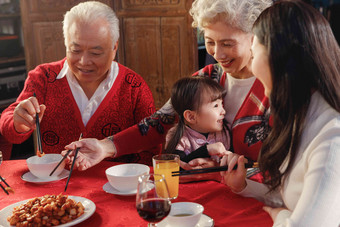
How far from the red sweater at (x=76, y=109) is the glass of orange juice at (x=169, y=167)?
73 centimetres

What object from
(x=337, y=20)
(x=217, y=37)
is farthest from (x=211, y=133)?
(x=337, y=20)

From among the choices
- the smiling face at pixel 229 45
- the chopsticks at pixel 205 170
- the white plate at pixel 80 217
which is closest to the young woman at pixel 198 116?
the smiling face at pixel 229 45

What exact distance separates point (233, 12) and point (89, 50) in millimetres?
784

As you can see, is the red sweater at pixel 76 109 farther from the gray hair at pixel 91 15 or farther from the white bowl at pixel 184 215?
the white bowl at pixel 184 215

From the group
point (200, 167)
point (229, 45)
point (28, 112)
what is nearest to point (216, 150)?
point (200, 167)

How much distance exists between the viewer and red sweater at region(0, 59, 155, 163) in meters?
2.22

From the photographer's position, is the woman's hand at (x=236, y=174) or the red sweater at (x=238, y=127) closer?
the woman's hand at (x=236, y=174)

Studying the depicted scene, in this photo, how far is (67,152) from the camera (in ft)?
5.50

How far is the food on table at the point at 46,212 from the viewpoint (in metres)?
1.21

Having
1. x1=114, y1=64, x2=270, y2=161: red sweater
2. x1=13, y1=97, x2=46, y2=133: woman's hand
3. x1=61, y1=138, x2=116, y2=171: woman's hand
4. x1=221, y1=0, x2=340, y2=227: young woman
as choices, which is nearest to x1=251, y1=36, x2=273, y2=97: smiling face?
x1=221, y1=0, x2=340, y2=227: young woman

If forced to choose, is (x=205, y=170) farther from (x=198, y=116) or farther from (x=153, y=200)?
(x=198, y=116)

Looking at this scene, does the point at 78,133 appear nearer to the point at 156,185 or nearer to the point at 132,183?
the point at 132,183

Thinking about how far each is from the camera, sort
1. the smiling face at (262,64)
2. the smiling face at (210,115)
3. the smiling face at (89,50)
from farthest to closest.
Answer: 1. the smiling face at (89,50)
2. the smiling face at (210,115)
3. the smiling face at (262,64)

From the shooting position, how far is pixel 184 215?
1.18 m
